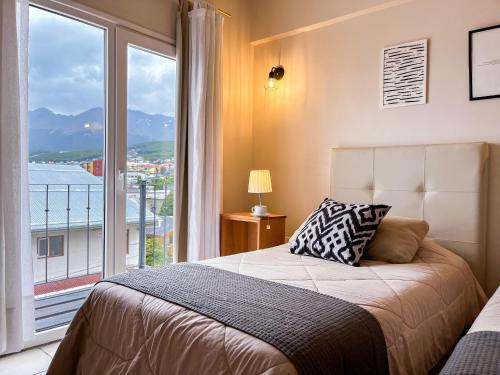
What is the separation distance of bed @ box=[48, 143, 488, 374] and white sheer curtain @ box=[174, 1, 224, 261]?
2.87 ft

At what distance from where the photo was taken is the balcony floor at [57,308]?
2579 millimetres

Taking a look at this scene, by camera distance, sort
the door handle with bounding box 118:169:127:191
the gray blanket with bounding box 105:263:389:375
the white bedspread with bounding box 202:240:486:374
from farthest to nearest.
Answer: the door handle with bounding box 118:169:127:191
the white bedspread with bounding box 202:240:486:374
the gray blanket with bounding box 105:263:389:375

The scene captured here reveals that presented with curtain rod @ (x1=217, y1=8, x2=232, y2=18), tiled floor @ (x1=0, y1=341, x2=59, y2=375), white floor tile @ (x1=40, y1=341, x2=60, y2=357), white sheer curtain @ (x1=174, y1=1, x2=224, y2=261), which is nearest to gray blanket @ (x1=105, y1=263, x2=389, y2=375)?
tiled floor @ (x1=0, y1=341, x2=59, y2=375)

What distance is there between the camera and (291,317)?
1259 millimetres

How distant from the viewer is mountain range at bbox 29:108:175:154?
243cm

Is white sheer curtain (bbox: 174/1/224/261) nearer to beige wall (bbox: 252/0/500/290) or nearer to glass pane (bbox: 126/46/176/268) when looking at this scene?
glass pane (bbox: 126/46/176/268)

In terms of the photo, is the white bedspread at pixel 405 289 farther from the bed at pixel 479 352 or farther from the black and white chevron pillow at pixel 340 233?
the bed at pixel 479 352

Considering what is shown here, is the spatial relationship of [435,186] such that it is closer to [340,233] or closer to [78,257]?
[340,233]

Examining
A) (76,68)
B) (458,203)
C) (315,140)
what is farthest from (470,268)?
(76,68)

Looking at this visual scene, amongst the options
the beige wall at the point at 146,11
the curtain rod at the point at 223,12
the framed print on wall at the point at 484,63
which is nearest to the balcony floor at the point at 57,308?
the beige wall at the point at 146,11

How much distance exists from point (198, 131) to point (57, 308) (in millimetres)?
1709

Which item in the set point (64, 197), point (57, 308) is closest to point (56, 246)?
point (64, 197)

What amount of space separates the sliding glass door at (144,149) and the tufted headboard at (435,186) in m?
1.52

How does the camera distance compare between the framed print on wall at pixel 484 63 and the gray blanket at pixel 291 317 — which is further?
the framed print on wall at pixel 484 63
